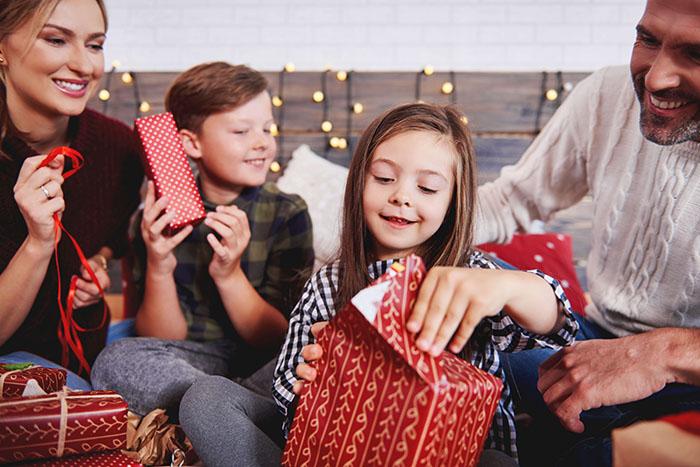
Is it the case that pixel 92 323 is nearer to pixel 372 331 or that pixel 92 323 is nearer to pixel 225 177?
pixel 225 177

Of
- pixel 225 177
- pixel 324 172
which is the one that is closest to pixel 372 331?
pixel 225 177

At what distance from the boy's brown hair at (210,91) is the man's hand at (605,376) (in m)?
0.95

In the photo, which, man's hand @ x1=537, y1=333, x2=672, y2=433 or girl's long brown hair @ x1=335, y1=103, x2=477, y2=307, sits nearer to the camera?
man's hand @ x1=537, y1=333, x2=672, y2=433

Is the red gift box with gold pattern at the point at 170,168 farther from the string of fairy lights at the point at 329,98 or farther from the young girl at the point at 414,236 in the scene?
the string of fairy lights at the point at 329,98

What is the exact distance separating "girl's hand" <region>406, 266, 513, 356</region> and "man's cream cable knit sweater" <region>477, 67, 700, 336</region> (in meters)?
0.57

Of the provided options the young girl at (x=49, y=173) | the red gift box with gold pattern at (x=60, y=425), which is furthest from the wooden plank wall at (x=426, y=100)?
the red gift box with gold pattern at (x=60, y=425)

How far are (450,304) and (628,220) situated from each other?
695 mm

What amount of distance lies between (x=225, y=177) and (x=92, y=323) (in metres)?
0.49

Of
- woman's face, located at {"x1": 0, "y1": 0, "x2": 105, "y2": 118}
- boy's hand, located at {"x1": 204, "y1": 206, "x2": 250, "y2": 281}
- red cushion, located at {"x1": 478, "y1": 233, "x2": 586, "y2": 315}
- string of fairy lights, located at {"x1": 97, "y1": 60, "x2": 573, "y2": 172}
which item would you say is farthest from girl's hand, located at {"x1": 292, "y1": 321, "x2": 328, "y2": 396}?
string of fairy lights, located at {"x1": 97, "y1": 60, "x2": 573, "y2": 172}

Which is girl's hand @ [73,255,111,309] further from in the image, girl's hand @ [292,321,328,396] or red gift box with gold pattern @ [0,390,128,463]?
girl's hand @ [292,321,328,396]

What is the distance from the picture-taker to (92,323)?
5.09 feet

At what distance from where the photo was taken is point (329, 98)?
2.35 m

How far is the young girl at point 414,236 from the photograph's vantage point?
37.1 inches

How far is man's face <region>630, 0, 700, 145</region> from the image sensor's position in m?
1.01
